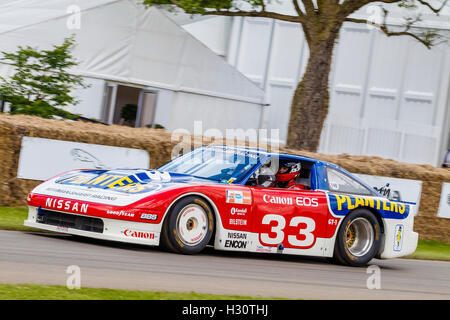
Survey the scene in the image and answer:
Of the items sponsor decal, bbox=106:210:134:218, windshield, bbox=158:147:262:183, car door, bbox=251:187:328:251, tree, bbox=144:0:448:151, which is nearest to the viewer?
sponsor decal, bbox=106:210:134:218

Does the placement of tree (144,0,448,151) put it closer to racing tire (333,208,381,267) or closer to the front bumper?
racing tire (333,208,381,267)

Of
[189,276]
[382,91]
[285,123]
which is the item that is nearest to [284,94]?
[285,123]

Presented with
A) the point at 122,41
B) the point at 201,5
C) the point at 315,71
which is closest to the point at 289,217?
the point at 315,71

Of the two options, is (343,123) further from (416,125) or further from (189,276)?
(189,276)

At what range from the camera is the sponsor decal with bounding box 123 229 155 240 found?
26.6 ft

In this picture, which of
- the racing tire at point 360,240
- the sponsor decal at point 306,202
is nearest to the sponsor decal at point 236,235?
the sponsor decal at point 306,202

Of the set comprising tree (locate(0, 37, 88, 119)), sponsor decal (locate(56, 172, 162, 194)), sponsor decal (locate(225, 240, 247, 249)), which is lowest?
sponsor decal (locate(225, 240, 247, 249))

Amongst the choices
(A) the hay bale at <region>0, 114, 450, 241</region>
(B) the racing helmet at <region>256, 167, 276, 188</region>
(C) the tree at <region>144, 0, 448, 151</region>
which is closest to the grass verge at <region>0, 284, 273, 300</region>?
(B) the racing helmet at <region>256, 167, 276, 188</region>

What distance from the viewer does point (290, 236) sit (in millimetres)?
9219

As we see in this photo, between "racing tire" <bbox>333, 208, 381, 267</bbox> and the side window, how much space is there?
300 mm

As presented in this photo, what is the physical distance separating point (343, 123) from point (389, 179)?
35.4ft

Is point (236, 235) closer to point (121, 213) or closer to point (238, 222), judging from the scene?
point (238, 222)

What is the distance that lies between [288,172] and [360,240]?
1.39 m

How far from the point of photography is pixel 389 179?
46.4ft
